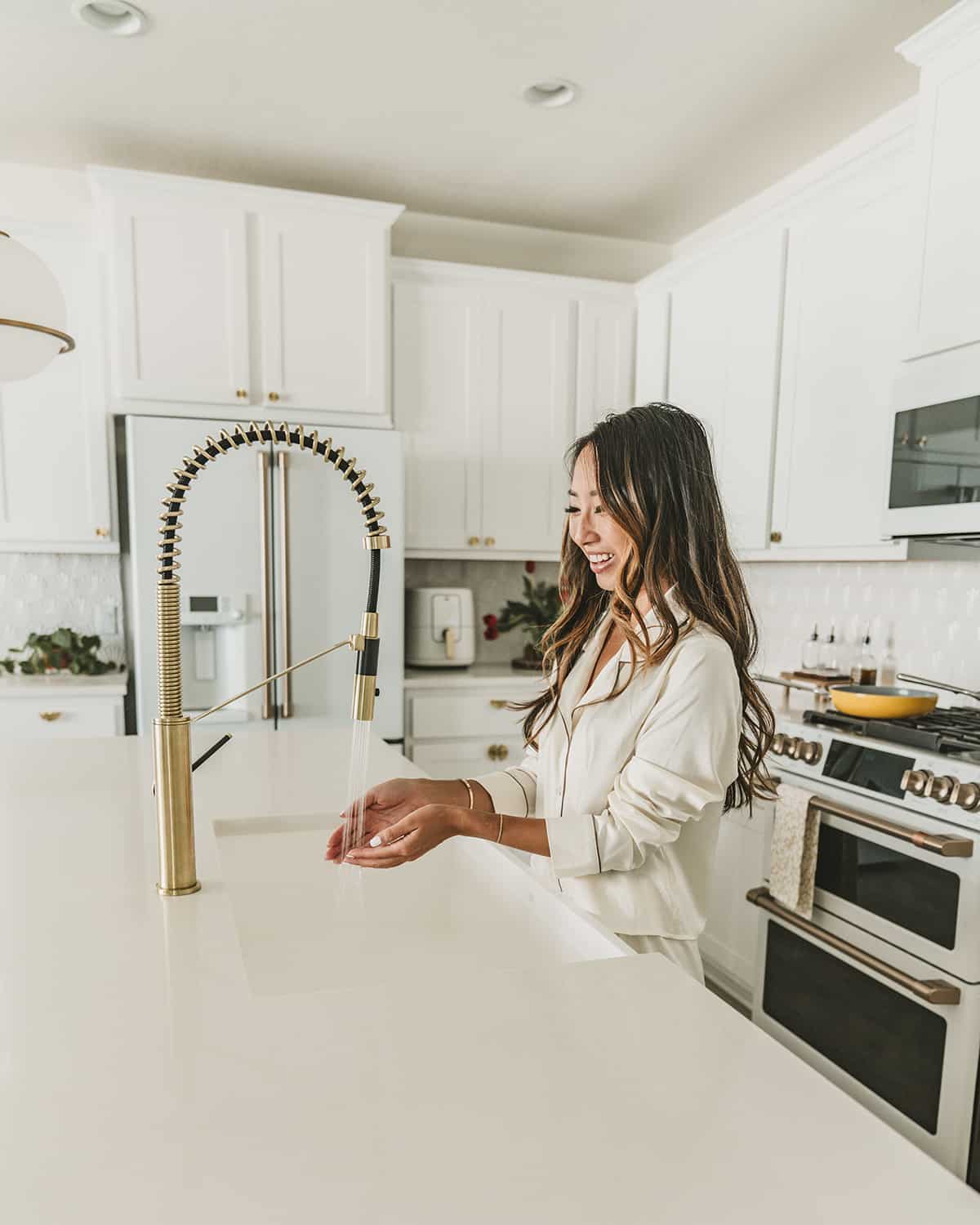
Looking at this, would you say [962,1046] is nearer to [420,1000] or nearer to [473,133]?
[420,1000]

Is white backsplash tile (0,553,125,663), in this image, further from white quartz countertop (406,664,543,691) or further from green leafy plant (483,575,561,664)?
green leafy plant (483,575,561,664)

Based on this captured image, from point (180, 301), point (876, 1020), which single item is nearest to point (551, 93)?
point (180, 301)

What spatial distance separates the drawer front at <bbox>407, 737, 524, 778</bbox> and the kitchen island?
2.17 metres

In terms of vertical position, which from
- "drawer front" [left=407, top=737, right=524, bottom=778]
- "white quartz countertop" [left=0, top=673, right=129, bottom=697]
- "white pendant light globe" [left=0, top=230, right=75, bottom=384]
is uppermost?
"white pendant light globe" [left=0, top=230, right=75, bottom=384]

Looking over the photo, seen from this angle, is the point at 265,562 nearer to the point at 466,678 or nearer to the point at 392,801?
the point at 466,678

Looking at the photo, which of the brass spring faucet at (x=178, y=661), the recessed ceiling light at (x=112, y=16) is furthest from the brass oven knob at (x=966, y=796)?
the recessed ceiling light at (x=112, y=16)

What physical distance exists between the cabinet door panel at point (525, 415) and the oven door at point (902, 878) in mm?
1712

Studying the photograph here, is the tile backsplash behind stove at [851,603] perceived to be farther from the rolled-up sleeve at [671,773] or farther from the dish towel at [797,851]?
the rolled-up sleeve at [671,773]

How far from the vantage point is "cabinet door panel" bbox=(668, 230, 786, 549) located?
2740 mm

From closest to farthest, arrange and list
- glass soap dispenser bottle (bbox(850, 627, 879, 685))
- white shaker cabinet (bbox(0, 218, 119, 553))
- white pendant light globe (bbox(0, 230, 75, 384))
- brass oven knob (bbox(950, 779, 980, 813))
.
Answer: white pendant light globe (bbox(0, 230, 75, 384))
brass oven knob (bbox(950, 779, 980, 813))
glass soap dispenser bottle (bbox(850, 627, 879, 685))
white shaker cabinet (bbox(0, 218, 119, 553))

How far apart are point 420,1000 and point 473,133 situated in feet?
9.27

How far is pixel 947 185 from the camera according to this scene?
1969 millimetres

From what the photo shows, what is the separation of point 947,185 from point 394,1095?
7.25 feet

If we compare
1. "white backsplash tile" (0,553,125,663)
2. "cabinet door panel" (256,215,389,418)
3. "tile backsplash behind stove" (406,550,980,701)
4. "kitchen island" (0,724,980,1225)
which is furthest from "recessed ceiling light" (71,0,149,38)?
"kitchen island" (0,724,980,1225)
